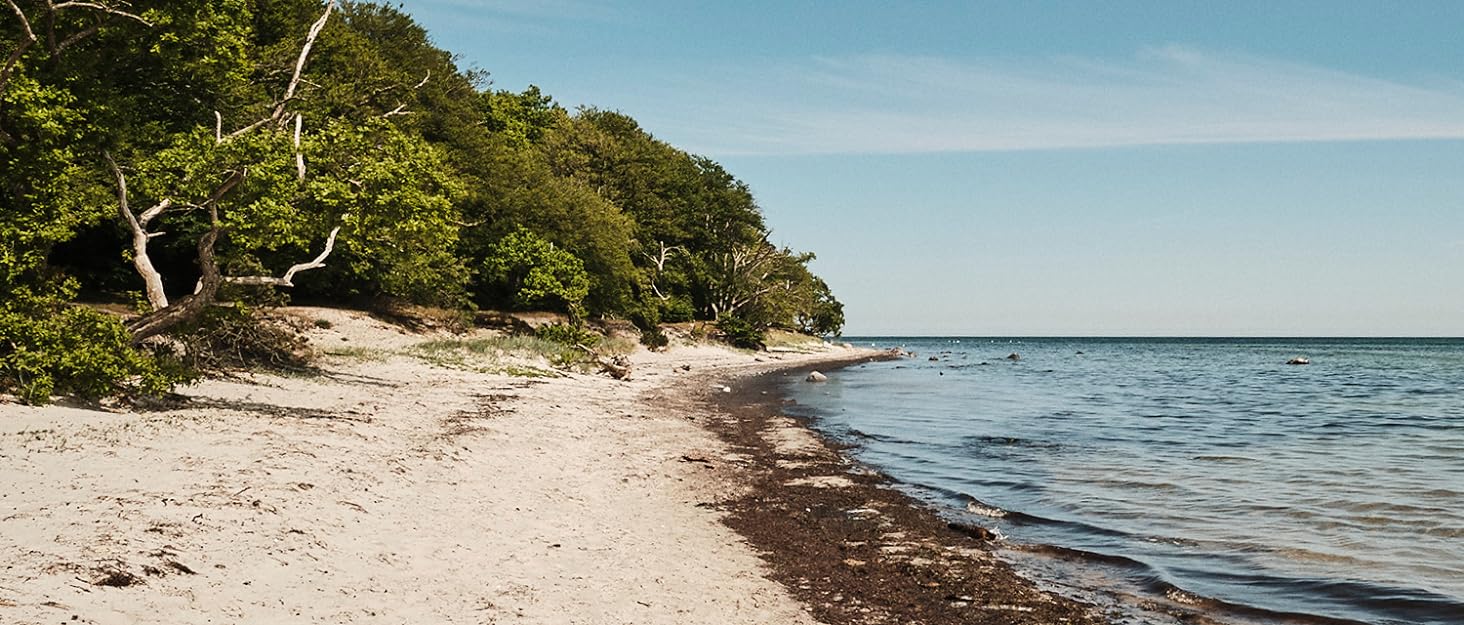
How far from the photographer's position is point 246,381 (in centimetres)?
1928

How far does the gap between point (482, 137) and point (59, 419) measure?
3808 cm

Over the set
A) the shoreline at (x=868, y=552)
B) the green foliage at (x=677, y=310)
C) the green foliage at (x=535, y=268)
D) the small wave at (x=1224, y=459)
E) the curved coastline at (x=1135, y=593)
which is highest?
the green foliage at (x=535, y=268)

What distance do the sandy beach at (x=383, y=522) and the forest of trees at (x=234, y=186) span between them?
2.40 metres

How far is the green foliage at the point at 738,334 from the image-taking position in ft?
241

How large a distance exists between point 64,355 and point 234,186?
3.94 meters

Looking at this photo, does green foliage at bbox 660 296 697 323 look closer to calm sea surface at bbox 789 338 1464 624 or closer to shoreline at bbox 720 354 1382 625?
calm sea surface at bbox 789 338 1464 624

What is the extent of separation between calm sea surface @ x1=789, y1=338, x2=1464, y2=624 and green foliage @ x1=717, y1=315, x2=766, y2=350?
38.6 metres

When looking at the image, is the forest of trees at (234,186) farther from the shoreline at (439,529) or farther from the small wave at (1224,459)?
the small wave at (1224,459)

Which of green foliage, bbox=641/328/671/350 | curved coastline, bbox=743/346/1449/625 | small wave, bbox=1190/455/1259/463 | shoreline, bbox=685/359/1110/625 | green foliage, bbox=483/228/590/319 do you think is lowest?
shoreline, bbox=685/359/1110/625

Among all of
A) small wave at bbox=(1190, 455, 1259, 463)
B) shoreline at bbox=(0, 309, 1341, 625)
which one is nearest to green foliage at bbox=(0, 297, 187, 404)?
shoreline at bbox=(0, 309, 1341, 625)

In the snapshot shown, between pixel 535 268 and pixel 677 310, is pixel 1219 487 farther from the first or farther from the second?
pixel 677 310

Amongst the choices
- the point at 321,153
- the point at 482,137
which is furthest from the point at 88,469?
the point at 482,137

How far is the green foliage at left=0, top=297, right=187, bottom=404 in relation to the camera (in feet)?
42.9

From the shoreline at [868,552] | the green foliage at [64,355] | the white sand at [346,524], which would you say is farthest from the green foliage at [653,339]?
the green foliage at [64,355]
